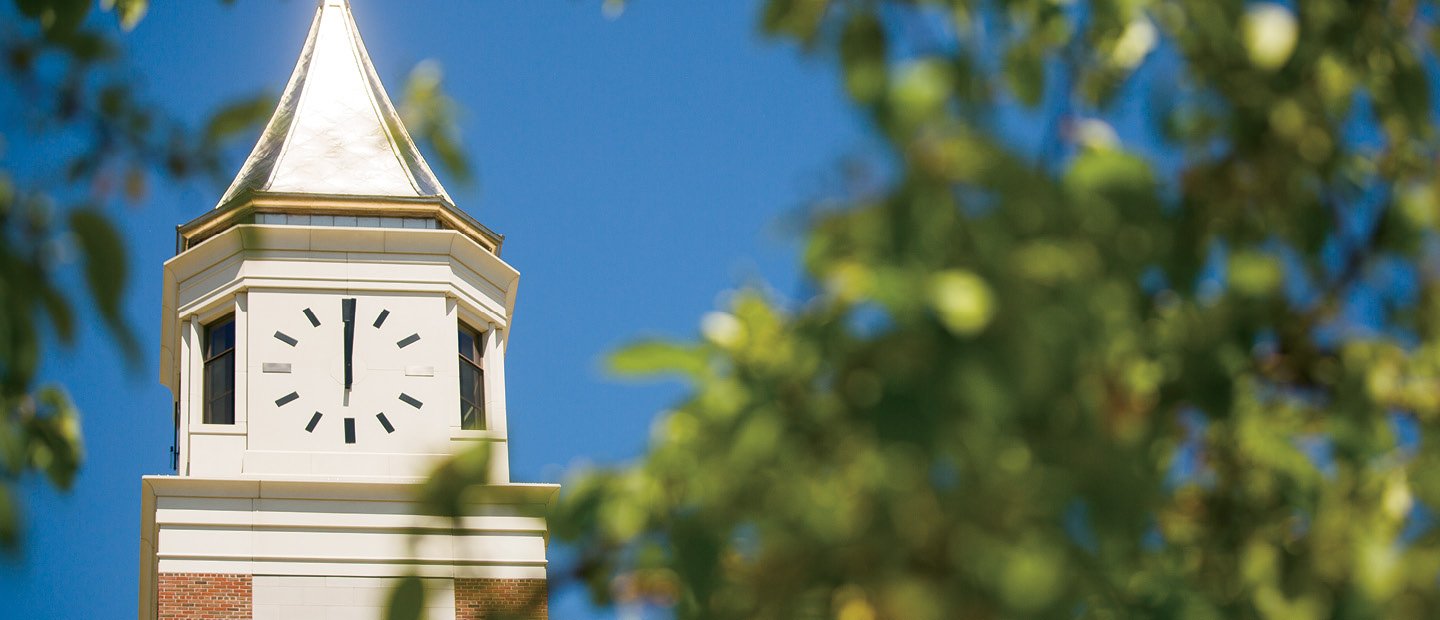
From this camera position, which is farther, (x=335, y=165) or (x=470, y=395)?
(x=335, y=165)

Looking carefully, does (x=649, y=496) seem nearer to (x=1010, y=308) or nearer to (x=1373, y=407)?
(x=1010, y=308)

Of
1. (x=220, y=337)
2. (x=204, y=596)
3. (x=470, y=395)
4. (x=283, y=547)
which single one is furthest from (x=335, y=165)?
(x=204, y=596)

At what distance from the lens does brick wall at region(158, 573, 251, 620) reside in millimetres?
24250

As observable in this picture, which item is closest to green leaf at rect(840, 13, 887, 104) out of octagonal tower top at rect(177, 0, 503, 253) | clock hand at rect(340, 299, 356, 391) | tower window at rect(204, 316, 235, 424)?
clock hand at rect(340, 299, 356, 391)

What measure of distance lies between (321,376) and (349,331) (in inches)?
36.8

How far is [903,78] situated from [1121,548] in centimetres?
81

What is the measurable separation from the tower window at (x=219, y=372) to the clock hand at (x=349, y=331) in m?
1.57

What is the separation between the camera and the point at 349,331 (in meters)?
26.8

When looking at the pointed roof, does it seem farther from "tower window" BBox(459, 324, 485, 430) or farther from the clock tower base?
the clock tower base

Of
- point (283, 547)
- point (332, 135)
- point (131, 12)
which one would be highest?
point (332, 135)

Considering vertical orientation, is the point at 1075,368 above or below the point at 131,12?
below

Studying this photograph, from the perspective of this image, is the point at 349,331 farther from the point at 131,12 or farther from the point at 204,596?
the point at 131,12

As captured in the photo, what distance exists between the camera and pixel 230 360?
26859 millimetres

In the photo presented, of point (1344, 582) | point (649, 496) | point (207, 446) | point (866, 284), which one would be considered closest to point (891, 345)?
point (866, 284)
